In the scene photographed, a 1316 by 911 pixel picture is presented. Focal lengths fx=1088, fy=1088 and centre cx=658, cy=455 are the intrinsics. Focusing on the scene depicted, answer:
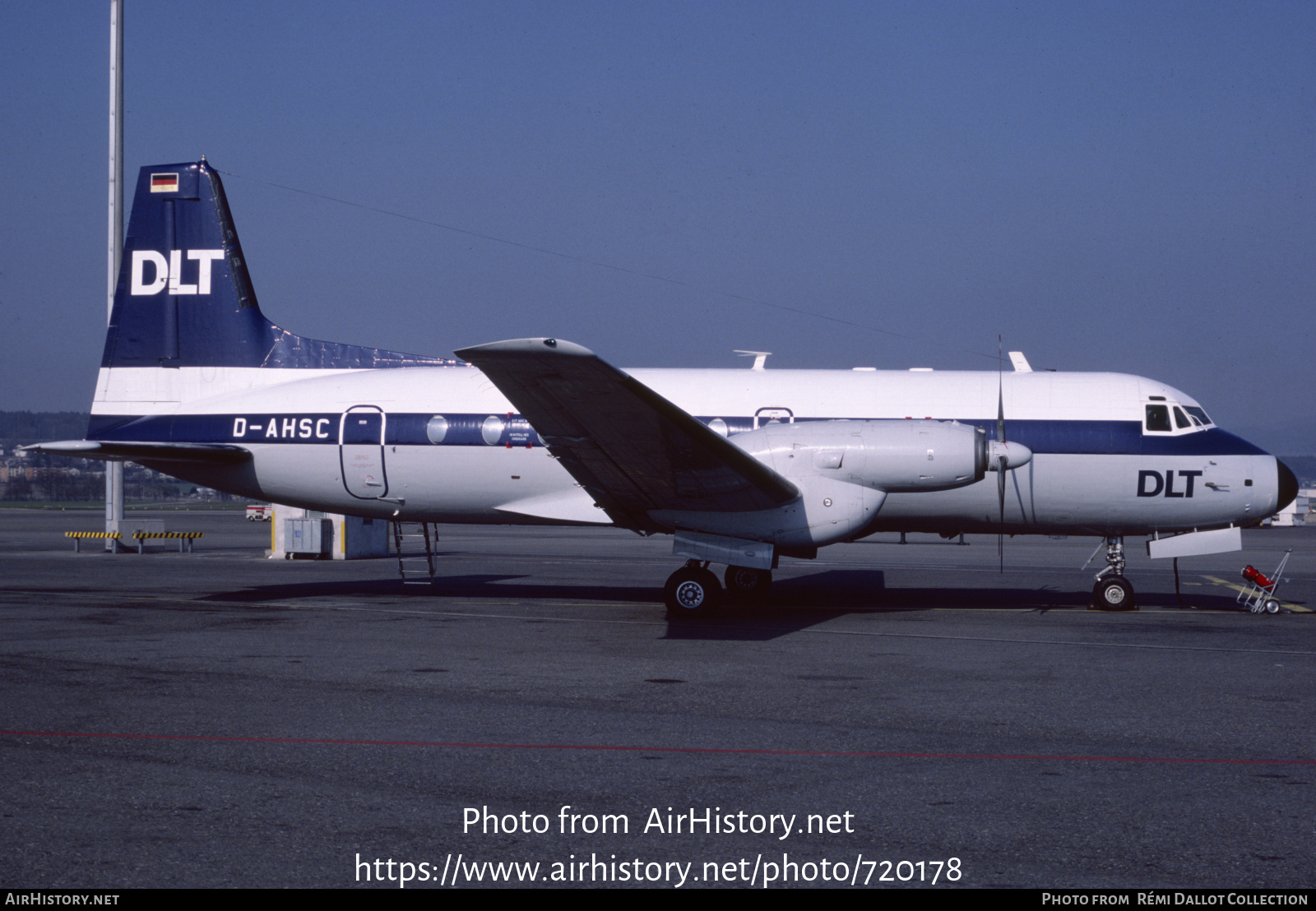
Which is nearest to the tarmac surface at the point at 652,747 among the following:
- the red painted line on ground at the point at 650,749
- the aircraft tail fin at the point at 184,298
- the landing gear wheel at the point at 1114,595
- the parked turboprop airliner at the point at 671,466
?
the red painted line on ground at the point at 650,749

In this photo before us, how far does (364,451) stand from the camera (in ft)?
59.1

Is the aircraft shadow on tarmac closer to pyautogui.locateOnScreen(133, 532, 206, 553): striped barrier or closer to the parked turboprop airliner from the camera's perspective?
the parked turboprop airliner

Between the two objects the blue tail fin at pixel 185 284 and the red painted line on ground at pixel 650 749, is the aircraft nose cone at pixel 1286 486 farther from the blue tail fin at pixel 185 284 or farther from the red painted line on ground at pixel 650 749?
the blue tail fin at pixel 185 284

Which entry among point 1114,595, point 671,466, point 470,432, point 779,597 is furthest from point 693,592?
point 1114,595

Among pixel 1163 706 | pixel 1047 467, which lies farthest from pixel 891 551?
pixel 1163 706

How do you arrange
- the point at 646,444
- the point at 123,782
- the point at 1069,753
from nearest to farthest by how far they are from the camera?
the point at 123,782 → the point at 1069,753 → the point at 646,444

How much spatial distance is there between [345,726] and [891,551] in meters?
28.9

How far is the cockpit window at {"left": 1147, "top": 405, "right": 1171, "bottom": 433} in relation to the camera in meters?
17.4

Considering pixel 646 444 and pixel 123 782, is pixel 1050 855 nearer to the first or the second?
pixel 123 782

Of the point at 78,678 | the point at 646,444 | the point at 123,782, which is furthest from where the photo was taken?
the point at 646,444

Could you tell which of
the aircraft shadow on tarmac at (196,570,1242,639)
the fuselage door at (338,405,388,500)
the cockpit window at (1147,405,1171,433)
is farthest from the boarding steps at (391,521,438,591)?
the cockpit window at (1147,405,1171,433)

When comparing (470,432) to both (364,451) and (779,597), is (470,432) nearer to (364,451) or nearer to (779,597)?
(364,451)

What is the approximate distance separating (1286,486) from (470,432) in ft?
42.6

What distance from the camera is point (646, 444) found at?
13.7 metres
